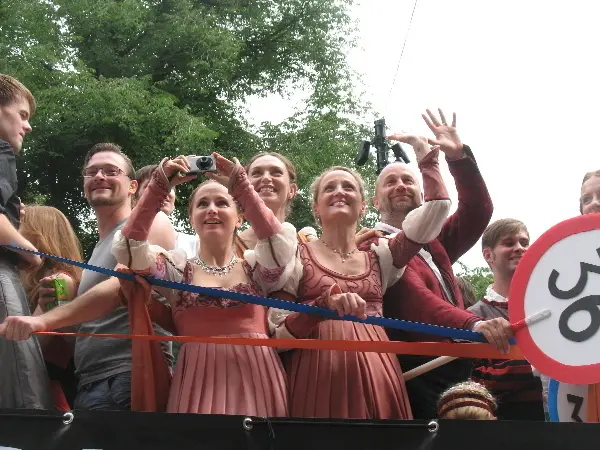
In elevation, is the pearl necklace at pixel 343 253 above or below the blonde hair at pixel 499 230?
below

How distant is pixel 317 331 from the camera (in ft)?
10.3

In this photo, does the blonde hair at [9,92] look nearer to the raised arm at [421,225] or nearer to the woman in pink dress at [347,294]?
the woman in pink dress at [347,294]

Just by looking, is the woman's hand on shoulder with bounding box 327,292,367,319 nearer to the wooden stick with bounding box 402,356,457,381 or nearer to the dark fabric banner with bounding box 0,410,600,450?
the dark fabric banner with bounding box 0,410,600,450

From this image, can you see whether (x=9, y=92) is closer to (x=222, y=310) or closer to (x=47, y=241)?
(x=47, y=241)

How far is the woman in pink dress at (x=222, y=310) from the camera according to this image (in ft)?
9.72

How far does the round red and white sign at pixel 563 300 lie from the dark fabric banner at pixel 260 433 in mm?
188

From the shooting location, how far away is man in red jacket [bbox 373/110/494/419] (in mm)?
3281

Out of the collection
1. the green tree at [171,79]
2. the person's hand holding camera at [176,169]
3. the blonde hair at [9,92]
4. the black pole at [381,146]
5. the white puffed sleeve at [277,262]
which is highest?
the green tree at [171,79]

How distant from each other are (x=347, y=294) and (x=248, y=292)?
0.43m

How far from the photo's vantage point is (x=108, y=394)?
10.4 feet

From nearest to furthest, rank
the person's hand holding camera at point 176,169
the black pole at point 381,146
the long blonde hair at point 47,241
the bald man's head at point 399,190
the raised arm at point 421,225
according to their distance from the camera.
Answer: the person's hand holding camera at point 176,169
the raised arm at point 421,225
the long blonde hair at point 47,241
the bald man's head at point 399,190
the black pole at point 381,146

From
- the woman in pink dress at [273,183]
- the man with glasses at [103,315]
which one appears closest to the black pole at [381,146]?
the woman in pink dress at [273,183]

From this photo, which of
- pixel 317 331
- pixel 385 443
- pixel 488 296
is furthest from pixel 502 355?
pixel 488 296

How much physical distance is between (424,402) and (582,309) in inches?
37.9
